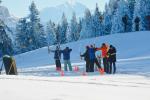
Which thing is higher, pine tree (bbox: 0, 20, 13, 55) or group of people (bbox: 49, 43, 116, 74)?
pine tree (bbox: 0, 20, 13, 55)

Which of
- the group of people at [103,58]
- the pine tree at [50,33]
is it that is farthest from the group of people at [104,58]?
the pine tree at [50,33]

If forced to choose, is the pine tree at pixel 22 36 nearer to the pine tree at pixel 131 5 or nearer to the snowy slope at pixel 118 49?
the pine tree at pixel 131 5

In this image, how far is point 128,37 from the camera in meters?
57.0

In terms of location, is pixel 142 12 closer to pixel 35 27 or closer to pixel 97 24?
pixel 35 27

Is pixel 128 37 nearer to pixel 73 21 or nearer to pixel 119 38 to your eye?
pixel 119 38

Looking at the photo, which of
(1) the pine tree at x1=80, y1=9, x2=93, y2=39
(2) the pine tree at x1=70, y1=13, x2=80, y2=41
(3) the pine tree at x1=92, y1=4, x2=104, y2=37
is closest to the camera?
(3) the pine tree at x1=92, y1=4, x2=104, y2=37

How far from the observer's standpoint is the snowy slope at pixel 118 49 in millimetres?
47450

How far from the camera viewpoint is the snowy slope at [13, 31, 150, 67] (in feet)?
156

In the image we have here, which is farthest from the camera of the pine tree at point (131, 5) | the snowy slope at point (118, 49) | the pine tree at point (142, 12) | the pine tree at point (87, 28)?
the pine tree at point (87, 28)
